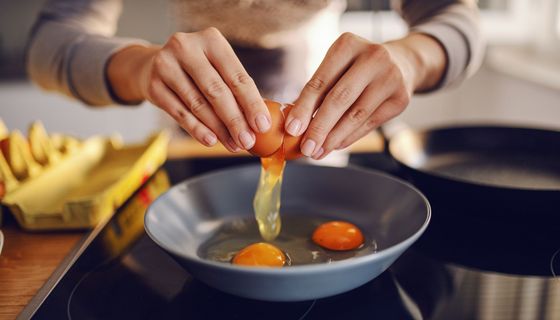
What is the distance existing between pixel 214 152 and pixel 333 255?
1.94 feet

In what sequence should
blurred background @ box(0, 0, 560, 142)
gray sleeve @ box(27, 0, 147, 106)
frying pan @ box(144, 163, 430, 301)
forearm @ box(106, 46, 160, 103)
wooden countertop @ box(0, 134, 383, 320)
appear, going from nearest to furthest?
1. frying pan @ box(144, 163, 430, 301)
2. wooden countertop @ box(0, 134, 383, 320)
3. forearm @ box(106, 46, 160, 103)
4. gray sleeve @ box(27, 0, 147, 106)
5. blurred background @ box(0, 0, 560, 142)

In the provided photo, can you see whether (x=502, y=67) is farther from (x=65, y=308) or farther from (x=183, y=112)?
(x=65, y=308)

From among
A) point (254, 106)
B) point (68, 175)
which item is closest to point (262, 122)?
point (254, 106)

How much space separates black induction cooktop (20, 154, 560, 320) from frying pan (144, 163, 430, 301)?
40mm

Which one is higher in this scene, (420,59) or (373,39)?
(420,59)

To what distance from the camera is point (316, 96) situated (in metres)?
0.72

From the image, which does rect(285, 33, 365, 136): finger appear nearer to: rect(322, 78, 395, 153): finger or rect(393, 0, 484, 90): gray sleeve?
rect(322, 78, 395, 153): finger

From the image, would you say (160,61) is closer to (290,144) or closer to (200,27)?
(290,144)

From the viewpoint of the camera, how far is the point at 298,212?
0.88 metres

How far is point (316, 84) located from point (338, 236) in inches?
8.8

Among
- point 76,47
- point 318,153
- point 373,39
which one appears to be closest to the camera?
point 318,153

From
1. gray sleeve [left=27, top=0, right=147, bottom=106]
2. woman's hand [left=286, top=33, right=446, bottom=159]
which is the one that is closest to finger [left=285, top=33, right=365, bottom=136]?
woman's hand [left=286, top=33, right=446, bottom=159]

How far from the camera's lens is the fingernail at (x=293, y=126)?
70 cm

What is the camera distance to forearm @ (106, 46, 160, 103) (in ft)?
2.95
